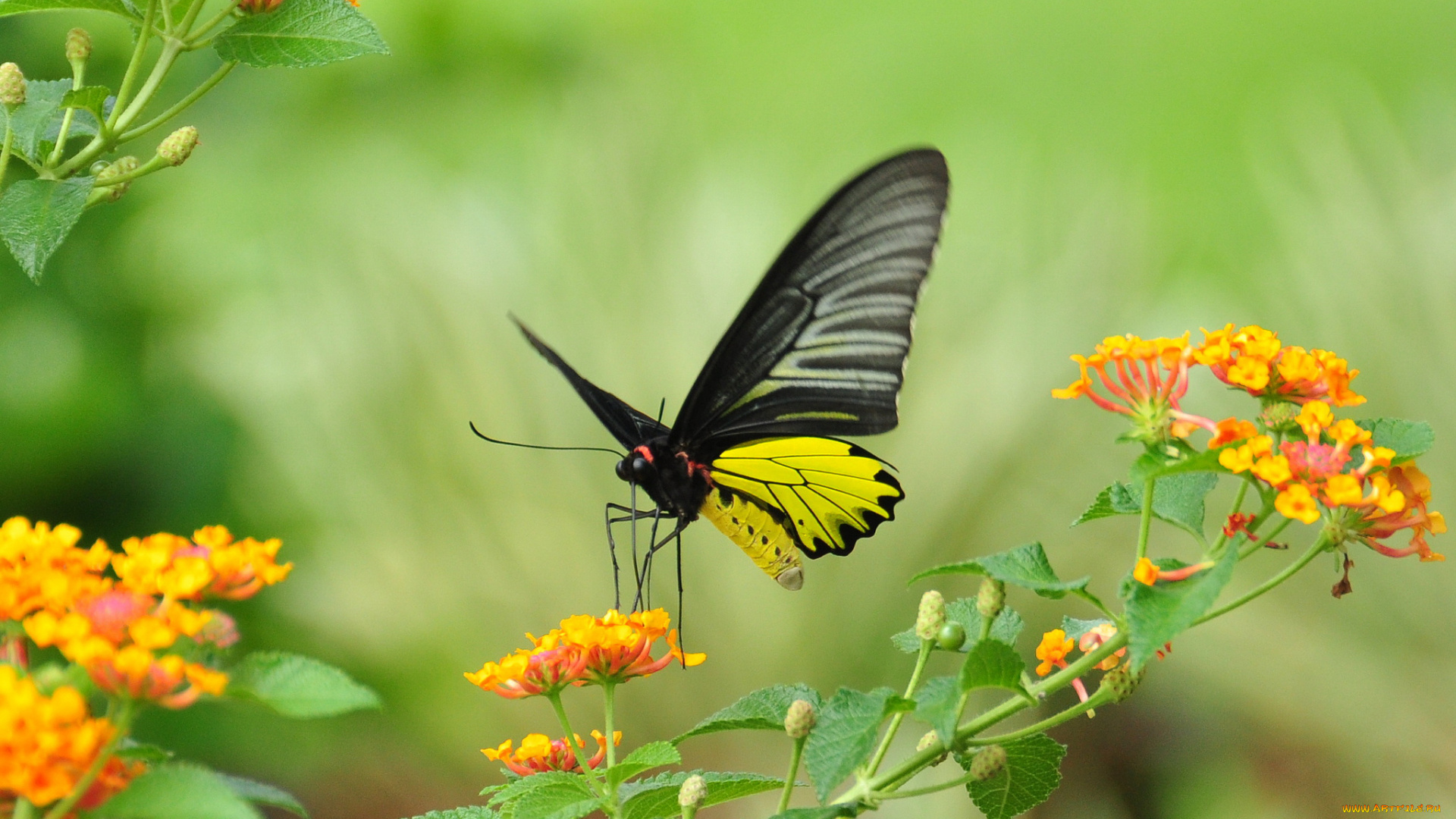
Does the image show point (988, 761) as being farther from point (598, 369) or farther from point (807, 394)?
point (598, 369)

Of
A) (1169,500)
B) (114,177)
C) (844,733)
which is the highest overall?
(114,177)

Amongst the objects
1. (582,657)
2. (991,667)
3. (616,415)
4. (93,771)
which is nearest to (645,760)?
(582,657)

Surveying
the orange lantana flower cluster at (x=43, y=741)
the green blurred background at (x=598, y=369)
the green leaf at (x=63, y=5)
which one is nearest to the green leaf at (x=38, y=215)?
the green leaf at (x=63, y=5)

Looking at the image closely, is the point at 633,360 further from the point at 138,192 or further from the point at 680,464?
the point at 680,464

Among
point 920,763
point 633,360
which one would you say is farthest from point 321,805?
point 920,763

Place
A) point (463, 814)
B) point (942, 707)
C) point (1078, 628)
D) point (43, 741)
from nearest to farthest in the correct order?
point (43, 741), point (942, 707), point (463, 814), point (1078, 628)

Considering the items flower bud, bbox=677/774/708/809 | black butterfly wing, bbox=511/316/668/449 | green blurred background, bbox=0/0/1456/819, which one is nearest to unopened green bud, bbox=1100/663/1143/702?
flower bud, bbox=677/774/708/809
